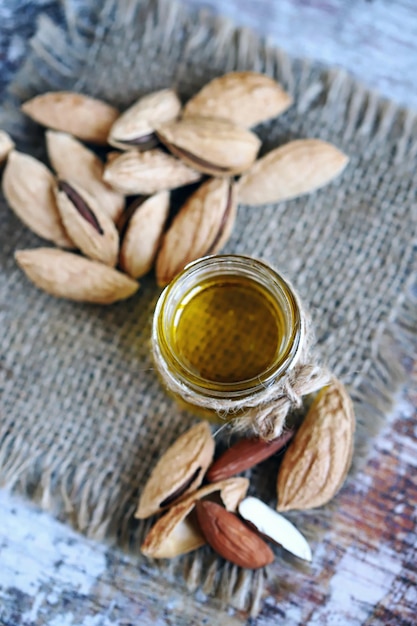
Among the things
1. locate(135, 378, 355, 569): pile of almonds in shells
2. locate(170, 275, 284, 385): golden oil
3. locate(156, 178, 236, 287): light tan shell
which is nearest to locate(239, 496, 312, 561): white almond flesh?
locate(135, 378, 355, 569): pile of almonds in shells

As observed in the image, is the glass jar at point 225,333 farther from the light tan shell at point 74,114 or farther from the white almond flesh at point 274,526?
the light tan shell at point 74,114

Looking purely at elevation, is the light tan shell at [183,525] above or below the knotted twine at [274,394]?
below

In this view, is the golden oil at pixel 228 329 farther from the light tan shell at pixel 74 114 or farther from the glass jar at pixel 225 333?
the light tan shell at pixel 74 114

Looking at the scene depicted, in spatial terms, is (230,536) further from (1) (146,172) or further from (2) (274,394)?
(1) (146,172)

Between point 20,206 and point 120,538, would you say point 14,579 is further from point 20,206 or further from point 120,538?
point 20,206

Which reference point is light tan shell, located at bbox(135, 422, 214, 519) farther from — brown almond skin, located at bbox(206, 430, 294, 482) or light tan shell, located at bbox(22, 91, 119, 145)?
light tan shell, located at bbox(22, 91, 119, 145)

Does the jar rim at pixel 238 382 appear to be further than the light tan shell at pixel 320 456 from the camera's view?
No

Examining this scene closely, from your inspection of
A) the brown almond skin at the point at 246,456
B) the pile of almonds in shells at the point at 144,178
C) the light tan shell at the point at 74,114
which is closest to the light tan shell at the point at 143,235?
the pile of almonds in shells at the point at 144,178

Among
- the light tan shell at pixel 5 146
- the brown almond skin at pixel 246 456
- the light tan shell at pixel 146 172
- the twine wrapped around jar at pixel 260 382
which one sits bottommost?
the brown almond skin at pixel 246 456
